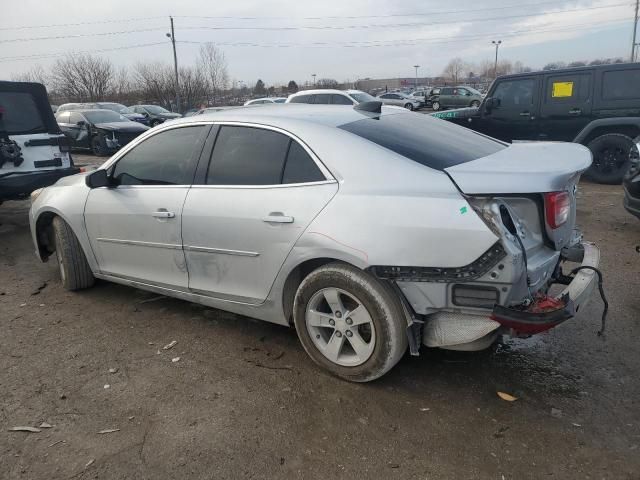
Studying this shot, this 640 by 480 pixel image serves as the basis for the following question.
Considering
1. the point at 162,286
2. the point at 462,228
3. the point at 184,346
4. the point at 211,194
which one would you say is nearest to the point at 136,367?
the point at 184,346

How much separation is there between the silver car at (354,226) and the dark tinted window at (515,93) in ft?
21.4

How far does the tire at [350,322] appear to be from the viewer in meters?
2.85

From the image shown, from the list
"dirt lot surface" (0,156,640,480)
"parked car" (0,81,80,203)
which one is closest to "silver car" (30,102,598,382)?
"dirt lot surface" (0,156,640,480)

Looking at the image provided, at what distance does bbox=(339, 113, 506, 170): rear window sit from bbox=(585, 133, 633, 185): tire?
20.0ft

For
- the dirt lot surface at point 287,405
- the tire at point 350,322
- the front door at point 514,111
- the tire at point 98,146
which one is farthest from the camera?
the tire at point 98,146

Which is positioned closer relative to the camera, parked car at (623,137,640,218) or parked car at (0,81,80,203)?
parked car at (623,137,640,218)

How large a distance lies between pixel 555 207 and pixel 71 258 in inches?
156

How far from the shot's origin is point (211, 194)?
11.5ft

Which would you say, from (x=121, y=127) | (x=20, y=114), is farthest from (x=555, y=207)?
(x=121, y=127)

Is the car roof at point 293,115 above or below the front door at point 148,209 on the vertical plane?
above

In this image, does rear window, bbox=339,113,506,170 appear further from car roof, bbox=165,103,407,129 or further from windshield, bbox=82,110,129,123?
windshield, bbox=82,110,129,123

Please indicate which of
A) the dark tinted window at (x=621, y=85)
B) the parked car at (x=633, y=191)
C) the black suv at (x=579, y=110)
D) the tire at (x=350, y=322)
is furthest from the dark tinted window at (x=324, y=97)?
the tire at (x=350, y=322)

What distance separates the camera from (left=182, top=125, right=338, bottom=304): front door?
10.1 ft

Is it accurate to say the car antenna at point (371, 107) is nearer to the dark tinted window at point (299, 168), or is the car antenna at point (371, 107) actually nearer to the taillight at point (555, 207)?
A: the dark tinted window at point (299, 168)
